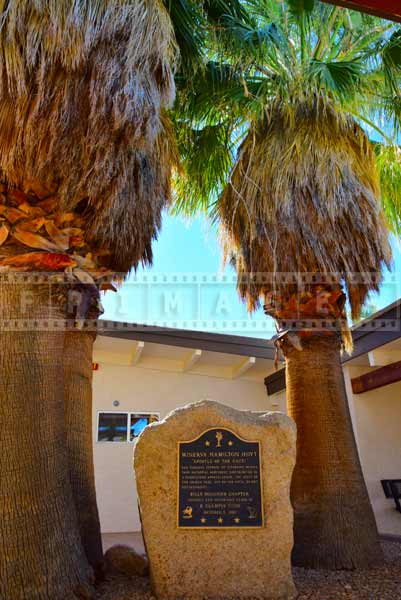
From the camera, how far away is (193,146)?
7359mm

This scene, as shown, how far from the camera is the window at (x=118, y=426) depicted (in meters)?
11.6

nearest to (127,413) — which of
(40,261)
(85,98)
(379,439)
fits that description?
(379,439)

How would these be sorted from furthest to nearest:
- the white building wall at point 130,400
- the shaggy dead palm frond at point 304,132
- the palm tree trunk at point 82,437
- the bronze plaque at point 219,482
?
1. the white building wall at point 130,400
2. the shaggy dead palm frond at point 304,132
3. the palm tree trunk at point 82,437
4. the bronze plaque at point 219,482

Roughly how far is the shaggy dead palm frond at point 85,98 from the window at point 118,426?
7455 millimetres

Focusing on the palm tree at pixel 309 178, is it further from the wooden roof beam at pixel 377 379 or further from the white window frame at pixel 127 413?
the white window frame at pixel 127 413

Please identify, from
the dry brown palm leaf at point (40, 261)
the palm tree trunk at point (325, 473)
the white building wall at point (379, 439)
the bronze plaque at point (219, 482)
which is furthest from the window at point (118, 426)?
the dry brown palm leaf at point (40, 261)

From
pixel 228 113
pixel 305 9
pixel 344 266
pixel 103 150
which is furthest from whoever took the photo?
pixel 228 113

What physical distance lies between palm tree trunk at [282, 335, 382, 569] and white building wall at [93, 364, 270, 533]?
241 inches

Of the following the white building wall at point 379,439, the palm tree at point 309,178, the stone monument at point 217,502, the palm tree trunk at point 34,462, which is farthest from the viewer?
the white building wall at point 379,439

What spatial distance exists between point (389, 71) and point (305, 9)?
1374 mm

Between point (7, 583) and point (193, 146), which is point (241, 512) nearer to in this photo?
point (7, 583)

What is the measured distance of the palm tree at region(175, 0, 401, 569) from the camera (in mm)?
6215

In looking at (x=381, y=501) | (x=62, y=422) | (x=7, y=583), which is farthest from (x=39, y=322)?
(x=381, y=501)

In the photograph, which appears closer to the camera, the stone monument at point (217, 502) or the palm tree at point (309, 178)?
the stone monument at point (217, 502)
